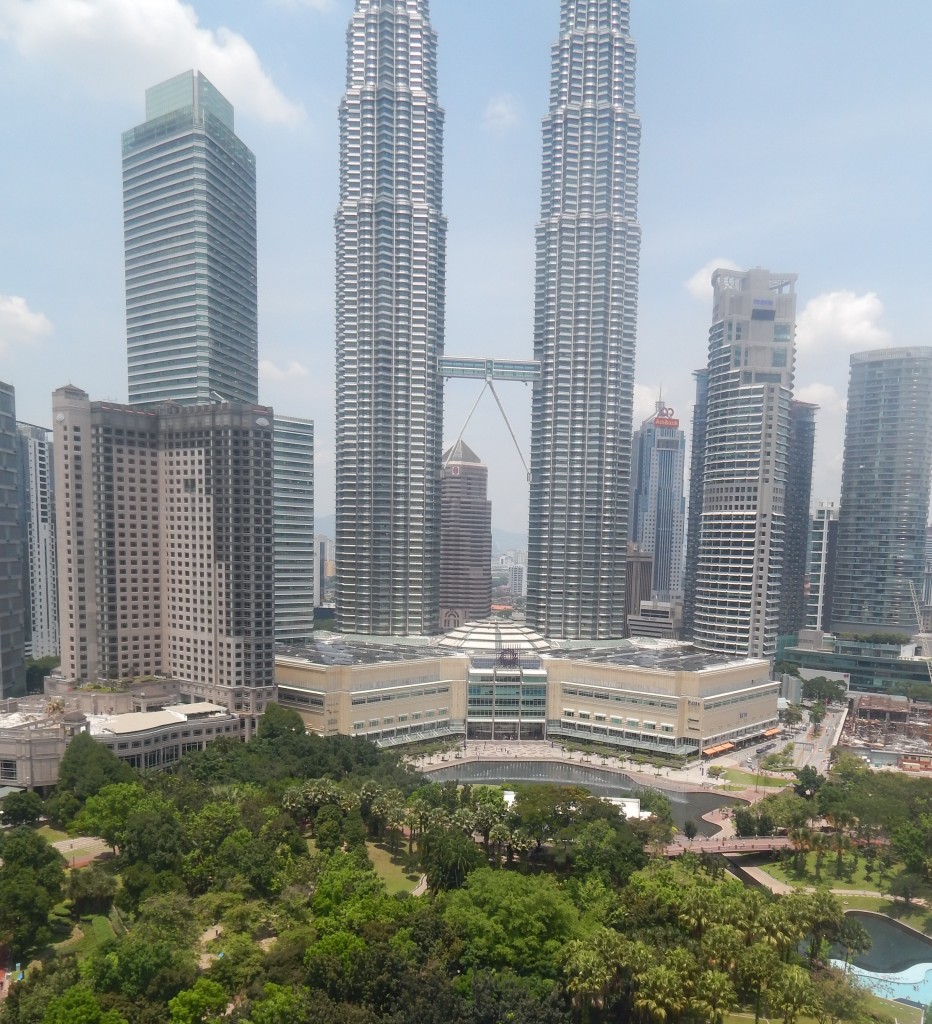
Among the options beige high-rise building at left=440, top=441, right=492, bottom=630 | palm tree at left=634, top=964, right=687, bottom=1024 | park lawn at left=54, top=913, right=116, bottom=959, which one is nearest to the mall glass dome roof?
park lawn at left=54, top=913, right=116, bottom=959

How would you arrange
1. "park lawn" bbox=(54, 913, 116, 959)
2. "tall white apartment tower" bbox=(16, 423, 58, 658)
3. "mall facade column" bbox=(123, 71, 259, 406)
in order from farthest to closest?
"tall white apartment tower" bbox=(16, 423, 58, 658) < "mall facade column" bbox=(123, 71, 259, 406) < "park lawn" bbox=(54, 913, 116, 959)

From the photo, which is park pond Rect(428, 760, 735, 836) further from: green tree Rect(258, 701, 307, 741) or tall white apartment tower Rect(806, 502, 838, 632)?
tall white apartment tower Rect(806, 502, 838, 632)

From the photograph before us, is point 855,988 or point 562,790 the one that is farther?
point 562,790

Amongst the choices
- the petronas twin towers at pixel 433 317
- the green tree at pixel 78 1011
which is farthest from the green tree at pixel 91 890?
the petronas twin towers at pixel 433 317

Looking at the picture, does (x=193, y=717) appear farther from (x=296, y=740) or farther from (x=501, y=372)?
(x=501, y=372)

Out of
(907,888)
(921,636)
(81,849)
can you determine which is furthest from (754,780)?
(81,849)

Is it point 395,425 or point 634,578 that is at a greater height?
point 395,425

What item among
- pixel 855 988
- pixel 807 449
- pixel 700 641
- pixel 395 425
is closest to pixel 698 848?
pixel 855 988
